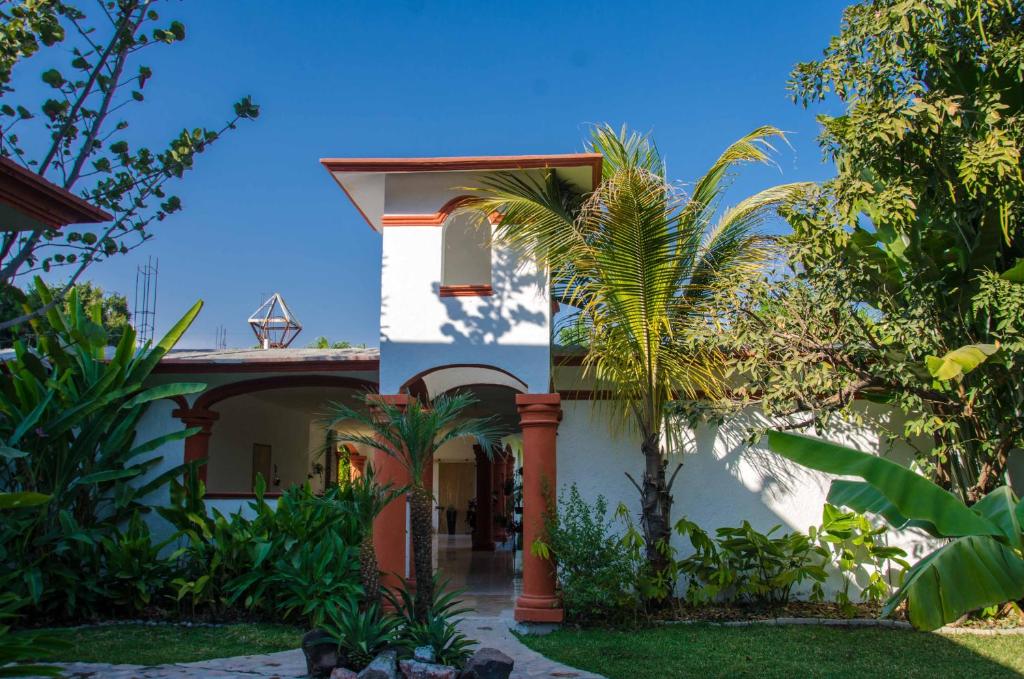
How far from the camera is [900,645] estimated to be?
8703 millimetres

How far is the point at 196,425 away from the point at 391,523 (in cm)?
378

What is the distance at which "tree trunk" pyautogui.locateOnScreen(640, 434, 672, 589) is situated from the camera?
32.9ft

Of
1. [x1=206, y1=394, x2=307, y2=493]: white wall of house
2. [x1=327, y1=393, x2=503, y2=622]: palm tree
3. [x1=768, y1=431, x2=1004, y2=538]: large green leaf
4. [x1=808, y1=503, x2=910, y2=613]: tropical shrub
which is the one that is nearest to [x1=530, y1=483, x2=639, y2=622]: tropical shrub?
[x1=808, y1=503, x2=910, y2=613]: tropical shrub

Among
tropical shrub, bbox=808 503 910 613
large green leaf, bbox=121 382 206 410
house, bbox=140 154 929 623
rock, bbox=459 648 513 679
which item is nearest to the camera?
rock, bbox=459 648 513 679

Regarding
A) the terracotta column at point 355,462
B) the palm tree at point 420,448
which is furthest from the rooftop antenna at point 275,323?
the palm tree at point 420,448

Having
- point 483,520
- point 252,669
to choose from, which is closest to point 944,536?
point 252,669

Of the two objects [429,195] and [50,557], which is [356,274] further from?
[50,557]

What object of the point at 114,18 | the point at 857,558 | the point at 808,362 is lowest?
the point at 857,558

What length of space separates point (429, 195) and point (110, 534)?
20.0 ft

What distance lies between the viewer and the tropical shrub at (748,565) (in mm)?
10000

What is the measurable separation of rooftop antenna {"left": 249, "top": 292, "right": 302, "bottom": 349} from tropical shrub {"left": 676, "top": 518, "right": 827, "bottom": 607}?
9.99m

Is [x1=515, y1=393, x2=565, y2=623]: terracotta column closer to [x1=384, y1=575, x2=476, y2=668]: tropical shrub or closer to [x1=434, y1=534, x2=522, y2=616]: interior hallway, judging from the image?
[x1=434, y1=534, x2=522, y2=616]: interior hallway

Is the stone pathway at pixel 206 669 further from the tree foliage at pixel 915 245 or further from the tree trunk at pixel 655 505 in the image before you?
the tree foliage at pixel 915 245

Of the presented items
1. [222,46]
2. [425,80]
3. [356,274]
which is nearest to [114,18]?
[222,46]
